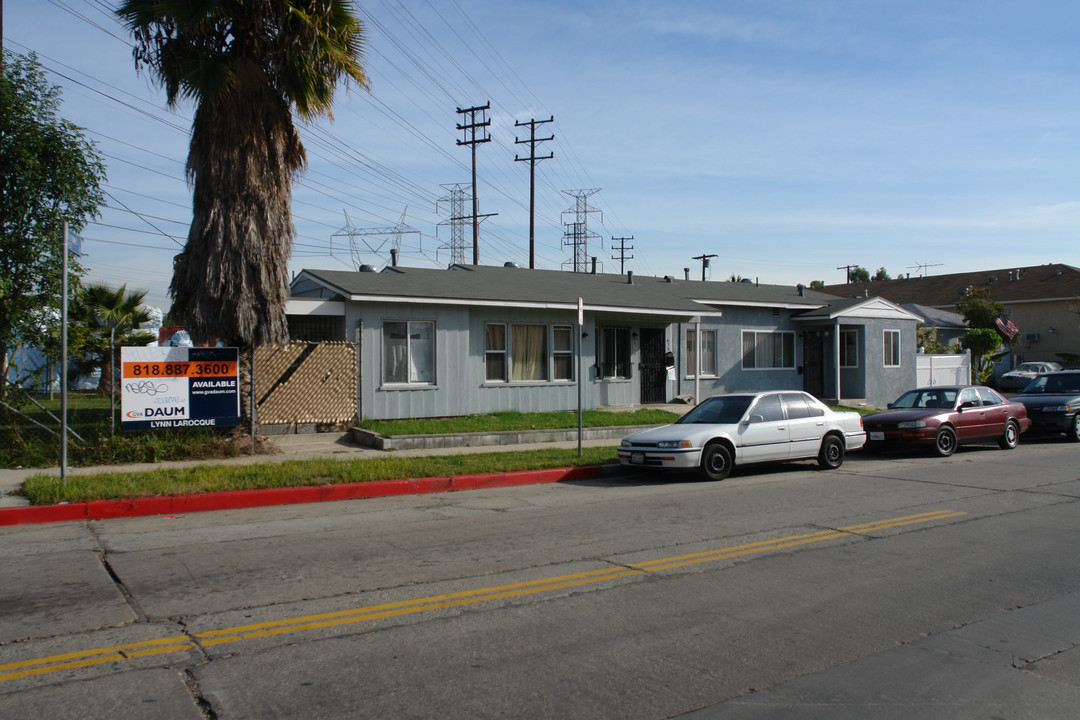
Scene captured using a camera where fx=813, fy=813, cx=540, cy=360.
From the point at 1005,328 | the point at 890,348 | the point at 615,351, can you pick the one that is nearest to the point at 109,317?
the point at 615,351

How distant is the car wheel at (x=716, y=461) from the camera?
13.1m

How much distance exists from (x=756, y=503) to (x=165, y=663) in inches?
312

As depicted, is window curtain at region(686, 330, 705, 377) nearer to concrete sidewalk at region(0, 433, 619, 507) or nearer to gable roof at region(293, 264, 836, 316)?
gable roof at region(293, 264, 836, 316)

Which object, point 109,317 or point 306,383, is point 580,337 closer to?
point 306,383

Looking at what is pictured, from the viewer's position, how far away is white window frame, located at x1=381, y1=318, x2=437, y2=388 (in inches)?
716

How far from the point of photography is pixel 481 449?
53.2 feet

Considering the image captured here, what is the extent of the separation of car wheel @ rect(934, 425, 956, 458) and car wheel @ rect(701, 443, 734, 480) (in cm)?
555

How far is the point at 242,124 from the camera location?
552 inches

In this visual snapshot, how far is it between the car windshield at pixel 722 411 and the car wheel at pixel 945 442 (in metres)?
4.88

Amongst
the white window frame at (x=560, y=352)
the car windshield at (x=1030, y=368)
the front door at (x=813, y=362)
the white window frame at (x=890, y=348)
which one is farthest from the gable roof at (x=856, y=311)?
the car windshield at (x=1030, y=368)

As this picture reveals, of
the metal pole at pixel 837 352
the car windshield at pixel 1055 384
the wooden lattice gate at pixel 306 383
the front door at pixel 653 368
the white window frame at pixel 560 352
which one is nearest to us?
the wooden lattice gate at pixel 306 383

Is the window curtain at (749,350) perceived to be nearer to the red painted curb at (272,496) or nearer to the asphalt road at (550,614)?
the red painted curb at (272,496)

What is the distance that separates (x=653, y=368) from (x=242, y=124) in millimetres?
13524

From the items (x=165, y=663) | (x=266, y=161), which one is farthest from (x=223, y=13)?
(x=165, y=663)
